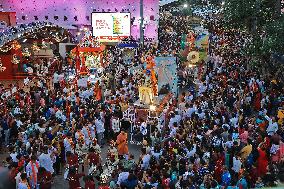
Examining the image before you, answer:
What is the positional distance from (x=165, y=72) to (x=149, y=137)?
312 cm

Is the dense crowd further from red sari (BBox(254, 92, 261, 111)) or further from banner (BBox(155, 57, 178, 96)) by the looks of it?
red sari (BBox(254, 92, 261, 111))

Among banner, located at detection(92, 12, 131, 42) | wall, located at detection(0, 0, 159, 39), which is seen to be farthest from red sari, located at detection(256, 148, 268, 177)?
wall, located at detection(0, 0, 159, 39)

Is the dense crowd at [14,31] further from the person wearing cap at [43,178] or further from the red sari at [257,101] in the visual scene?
the person wearing cap at [43,178]

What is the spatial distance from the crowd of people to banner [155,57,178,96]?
633 millimetres

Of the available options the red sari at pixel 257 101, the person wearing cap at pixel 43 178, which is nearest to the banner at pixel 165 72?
the red sari at pixel 257 101

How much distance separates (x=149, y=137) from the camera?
15.7m

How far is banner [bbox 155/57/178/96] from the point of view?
17688mm

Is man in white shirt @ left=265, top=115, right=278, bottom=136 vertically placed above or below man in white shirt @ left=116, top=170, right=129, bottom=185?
above

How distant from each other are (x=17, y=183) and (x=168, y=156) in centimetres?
370

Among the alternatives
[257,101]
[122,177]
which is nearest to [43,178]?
[122,177]

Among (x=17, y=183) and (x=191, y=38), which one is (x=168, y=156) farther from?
(x=191, y=38)

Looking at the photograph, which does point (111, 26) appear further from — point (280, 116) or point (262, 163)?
point (262, 163)

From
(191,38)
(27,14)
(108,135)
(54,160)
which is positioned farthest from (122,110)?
(27,14)

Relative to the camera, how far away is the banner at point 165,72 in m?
17.7
